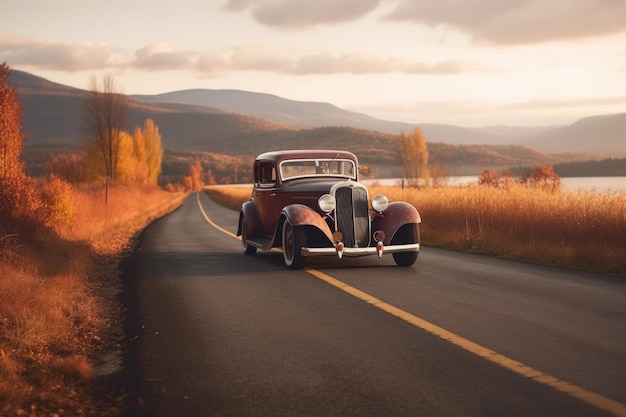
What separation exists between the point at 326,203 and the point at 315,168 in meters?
2.13

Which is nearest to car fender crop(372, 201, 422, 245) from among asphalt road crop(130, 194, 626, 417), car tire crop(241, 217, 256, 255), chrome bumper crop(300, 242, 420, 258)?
chrome bumper crop(300, 242, 420, 258)

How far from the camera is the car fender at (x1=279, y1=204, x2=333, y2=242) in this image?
36.0 ft

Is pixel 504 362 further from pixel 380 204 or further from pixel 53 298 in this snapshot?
pixel 380 204

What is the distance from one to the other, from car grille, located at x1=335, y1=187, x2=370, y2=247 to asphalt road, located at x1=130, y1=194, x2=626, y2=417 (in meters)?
0.66

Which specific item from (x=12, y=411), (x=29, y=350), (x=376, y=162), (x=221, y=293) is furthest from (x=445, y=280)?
(x=376, y=162)

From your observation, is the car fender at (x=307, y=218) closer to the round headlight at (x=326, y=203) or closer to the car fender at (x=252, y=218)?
the round headlight at (x=326, y=203)

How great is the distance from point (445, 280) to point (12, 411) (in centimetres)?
689

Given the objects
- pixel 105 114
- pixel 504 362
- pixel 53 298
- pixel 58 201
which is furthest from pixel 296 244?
pixel 105 114

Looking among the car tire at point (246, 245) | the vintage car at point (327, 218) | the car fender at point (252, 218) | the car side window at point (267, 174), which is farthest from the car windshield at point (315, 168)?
the car tire at point (246, 245)

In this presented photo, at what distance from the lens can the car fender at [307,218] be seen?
432 inches

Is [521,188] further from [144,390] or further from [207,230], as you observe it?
[144,390]

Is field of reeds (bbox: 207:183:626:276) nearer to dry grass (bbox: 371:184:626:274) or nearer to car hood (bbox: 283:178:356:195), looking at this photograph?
dry grass (bbox: 371:184:626:274)

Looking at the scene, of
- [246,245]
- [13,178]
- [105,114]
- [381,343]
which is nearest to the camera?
[381,343]

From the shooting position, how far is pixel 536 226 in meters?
15.0
